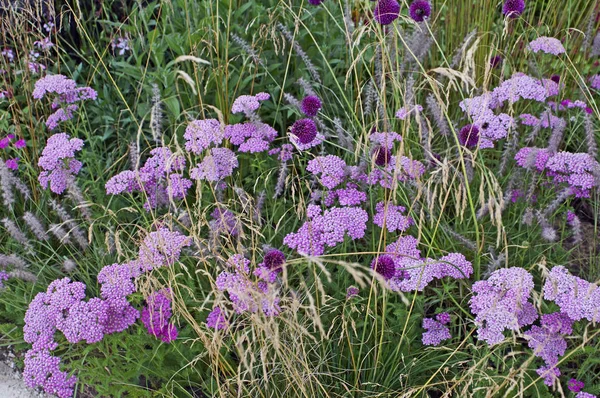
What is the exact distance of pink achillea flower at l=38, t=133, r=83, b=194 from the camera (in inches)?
102

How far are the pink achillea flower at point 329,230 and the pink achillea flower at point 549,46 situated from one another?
1.12m

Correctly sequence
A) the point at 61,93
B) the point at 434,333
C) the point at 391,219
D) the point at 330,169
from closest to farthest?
the point at 434,333 < the point at 391,219 < the point at 330,169 < the point at 61,93

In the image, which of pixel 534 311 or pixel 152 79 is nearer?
pixel 534 311

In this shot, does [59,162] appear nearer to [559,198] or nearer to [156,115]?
[156,115]

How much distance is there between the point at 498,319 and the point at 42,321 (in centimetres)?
141

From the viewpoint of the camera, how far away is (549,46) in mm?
2727

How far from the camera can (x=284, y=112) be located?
3.29 meters

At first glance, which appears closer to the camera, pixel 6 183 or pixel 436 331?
pixel 436 331

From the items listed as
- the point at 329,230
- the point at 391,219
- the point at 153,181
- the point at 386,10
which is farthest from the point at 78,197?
the point at 386,10

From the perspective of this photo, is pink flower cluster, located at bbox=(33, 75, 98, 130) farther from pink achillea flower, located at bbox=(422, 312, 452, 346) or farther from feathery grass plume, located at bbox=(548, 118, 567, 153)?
feathery grass plume, located at bbox=(548, 118, 567, 153)

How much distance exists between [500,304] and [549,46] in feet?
3.96

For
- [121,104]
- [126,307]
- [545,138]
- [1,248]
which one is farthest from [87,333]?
[545,138]

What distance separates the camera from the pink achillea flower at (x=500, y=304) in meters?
2.02

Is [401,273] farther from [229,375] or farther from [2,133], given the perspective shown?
[2,133]
